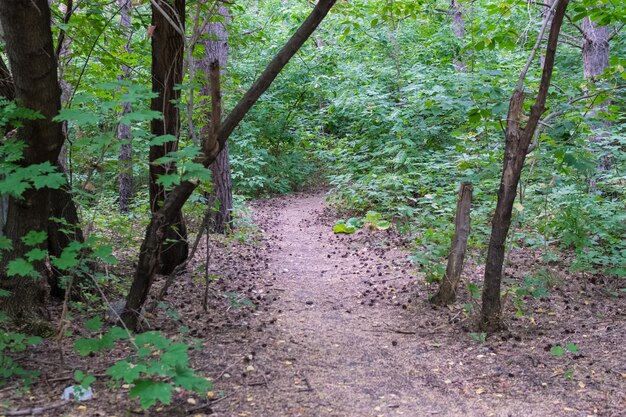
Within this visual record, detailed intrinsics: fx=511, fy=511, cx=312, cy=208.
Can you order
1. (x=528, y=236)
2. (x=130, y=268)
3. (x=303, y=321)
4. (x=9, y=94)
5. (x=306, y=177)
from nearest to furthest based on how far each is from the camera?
(x=9, y=94), (x=303, y=321), (x=130, y=268), (x=528, y=236), (x=306, y=177)

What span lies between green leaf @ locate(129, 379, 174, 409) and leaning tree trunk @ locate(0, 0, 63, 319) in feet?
5.63

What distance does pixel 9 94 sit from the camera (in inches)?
171

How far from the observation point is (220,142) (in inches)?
145

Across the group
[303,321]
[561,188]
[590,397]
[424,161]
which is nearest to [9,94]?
[303,321]

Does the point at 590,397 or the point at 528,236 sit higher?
the point at 528,236

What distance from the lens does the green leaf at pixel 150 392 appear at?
2479mm

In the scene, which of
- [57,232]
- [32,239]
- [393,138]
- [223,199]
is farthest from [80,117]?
[393,138]

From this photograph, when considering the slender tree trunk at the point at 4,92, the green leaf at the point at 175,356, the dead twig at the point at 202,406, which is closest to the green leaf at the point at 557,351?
the dead twig at the point at 202,406

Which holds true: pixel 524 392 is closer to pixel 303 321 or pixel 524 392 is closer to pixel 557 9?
pixel 303 321

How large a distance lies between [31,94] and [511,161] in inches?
151

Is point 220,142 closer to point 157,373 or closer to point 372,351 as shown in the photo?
point 157,373

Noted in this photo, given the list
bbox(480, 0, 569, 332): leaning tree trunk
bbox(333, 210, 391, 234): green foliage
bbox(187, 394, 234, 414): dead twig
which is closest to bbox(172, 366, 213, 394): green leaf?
bbox(187, 394, 234, 414): dead twig

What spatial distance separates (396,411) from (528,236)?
4338 mm

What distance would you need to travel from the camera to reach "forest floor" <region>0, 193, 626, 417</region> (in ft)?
11.3
